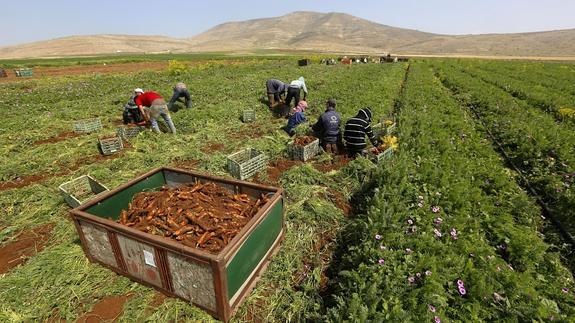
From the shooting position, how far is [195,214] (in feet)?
13.8

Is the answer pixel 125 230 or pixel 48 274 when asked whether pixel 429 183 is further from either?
pixel 48 274

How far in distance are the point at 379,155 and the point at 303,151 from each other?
1940 millimetres

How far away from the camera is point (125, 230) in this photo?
362cm

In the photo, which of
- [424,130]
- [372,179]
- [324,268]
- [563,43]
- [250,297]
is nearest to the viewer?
[250,297]

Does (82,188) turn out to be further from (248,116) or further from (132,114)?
(248,116)

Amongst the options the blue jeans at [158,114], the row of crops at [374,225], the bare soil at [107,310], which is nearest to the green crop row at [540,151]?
the row of crops at [374,225]

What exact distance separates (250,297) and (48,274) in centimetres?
295

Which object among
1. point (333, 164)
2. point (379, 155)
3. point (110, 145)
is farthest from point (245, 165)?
point (110, 145)

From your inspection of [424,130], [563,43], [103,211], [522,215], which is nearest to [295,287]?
[103,211]

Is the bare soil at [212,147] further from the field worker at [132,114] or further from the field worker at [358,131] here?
the field worker at [358,131]

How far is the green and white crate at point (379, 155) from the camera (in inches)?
283

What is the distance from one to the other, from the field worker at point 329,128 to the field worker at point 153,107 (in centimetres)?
512

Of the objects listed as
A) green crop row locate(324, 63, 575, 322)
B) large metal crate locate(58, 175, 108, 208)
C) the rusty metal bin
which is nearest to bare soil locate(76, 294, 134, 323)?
the rusty metal bin

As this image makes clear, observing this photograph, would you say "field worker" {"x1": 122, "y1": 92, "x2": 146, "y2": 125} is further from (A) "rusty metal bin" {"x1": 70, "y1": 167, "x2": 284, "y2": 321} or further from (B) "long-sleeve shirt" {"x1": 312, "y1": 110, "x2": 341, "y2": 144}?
(A) "rusty metal bin" {"x1": 70, "y1": 167, "x2": 284, "y2": 321}
